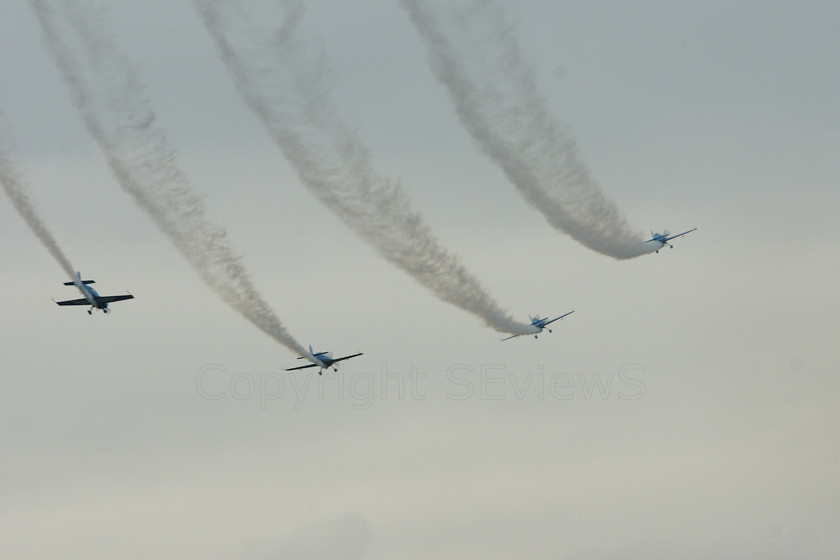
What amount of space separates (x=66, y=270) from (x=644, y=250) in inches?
1035

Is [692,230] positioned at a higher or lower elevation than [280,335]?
higher

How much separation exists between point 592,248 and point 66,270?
2212 cm

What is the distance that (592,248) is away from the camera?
176ft

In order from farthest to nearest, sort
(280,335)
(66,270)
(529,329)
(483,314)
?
(529,329) < (483,314) < (280,335) < (66,270)

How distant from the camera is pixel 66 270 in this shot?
44.4 meters

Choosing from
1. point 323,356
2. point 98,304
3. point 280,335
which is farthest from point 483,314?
point 98,304

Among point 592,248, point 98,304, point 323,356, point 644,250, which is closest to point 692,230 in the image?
point 644,250

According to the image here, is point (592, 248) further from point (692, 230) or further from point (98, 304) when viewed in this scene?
point (98, 304)

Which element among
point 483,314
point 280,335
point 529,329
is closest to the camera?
point 280,335

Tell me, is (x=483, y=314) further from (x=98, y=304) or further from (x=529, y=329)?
(x=98, y=304)

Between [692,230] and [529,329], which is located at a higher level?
[692,230]

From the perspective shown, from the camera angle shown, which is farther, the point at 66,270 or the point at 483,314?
the point at 483,314

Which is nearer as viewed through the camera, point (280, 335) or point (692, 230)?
point (280, 335)

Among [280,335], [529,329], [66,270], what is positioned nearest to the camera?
[66,270]
